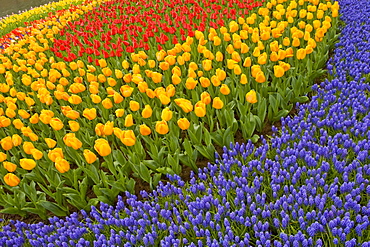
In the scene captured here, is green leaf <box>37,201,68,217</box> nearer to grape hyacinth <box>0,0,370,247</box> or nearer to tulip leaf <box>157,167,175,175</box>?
grape hyacinth <box>0,0,370,247</box>

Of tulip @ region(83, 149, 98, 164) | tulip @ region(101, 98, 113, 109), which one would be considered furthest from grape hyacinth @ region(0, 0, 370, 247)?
tulip @ region(101, 98, 113, 109)

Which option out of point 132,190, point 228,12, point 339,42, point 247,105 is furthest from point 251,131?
point 228,12

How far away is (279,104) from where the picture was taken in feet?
13.4

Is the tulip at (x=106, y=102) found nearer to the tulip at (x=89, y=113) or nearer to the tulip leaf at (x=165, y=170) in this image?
the tulip at (x=89, y=113)

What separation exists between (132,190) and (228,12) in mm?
5005

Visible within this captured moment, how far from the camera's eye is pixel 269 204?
248 centimetres

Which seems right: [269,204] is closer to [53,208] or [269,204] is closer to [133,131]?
[133,131]

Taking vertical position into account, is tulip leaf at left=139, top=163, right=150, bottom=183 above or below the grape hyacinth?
above

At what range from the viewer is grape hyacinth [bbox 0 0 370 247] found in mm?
2229

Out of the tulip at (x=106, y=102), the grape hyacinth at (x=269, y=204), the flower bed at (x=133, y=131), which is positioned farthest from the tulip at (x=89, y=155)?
the tulip at (x=106, y=102)

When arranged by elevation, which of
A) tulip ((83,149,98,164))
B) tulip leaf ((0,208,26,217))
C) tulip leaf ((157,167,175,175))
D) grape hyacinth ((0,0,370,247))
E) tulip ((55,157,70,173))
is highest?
tulip ((83,149,98,164))

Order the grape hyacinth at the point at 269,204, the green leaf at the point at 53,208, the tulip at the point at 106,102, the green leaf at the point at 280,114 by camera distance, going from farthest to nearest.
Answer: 1. the green leaf at the point at 280,114
2. the tulip at the point at 106,102
3. the green leaf at the point at 53,208
4. the grape hyacinth at the point at 269,204

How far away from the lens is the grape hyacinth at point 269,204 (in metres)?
2.23

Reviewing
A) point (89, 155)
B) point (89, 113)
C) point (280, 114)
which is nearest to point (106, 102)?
point (89, 113)
